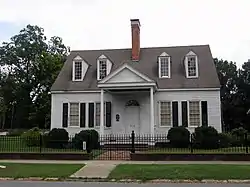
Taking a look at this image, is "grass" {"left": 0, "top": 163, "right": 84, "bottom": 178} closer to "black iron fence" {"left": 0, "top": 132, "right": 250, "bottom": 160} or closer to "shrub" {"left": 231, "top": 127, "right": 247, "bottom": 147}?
"black iron fence" {"left": 0, "top": 132, "right": 250, "bottom": 160}

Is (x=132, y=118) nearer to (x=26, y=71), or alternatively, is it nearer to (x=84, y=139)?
(x=84, y=139)

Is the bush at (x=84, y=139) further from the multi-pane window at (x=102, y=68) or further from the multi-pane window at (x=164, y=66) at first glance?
the multi-pane window at (x=164, y=66)

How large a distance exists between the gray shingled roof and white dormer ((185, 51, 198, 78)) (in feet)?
1.33

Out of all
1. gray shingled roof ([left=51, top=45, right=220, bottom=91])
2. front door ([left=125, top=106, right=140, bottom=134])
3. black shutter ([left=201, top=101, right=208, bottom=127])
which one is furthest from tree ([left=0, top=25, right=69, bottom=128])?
black shutter ([left=201, top=101, right=208, bottom=127])

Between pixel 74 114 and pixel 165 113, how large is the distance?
666 centimetres

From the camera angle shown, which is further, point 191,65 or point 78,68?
point 78,68

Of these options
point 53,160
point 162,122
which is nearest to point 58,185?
point 53,160

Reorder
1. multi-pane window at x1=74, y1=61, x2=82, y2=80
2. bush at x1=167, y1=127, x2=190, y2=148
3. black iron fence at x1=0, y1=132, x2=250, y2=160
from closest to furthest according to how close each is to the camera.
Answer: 1. black iron fence at x1=0, y1=132, x2=250, y2=160
2. bush at x1=167, y1=127, x2=190, y2=148
3. multi-pane window at x1=74, y1=61, x2=82, y2=80

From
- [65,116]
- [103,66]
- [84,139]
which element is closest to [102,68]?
[103,66]

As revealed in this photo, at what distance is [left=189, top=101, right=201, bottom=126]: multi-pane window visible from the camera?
81.3ft

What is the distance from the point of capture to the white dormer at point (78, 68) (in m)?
27.4

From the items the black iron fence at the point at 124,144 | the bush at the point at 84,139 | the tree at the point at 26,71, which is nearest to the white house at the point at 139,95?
the bush at the point at 84,139

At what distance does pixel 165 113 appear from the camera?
25281 millimetres

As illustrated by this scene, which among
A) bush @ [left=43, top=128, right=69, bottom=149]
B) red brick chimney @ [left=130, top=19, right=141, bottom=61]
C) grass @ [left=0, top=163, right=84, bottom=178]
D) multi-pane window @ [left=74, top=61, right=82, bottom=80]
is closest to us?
grass @ [left=0, top=163, right=84, bottom=178]
